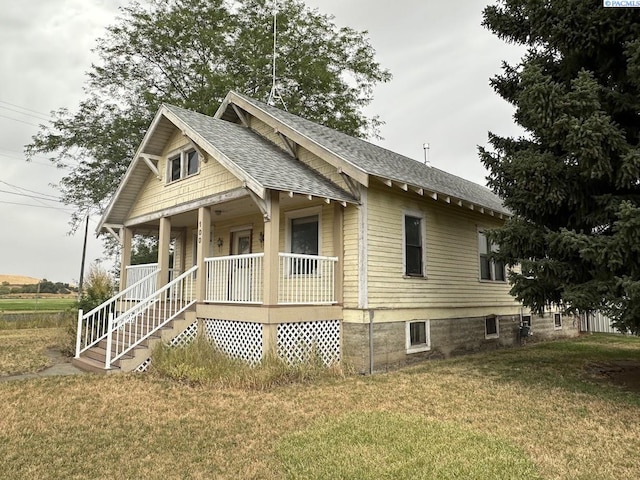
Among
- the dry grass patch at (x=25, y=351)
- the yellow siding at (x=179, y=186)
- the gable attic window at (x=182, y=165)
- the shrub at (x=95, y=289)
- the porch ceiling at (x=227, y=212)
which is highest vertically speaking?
the gable attic window at (x=182, y=165)

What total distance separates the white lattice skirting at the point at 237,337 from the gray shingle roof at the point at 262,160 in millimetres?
3040

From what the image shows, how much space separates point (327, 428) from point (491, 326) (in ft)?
32.6

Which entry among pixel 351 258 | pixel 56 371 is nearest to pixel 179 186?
pixel 56 371

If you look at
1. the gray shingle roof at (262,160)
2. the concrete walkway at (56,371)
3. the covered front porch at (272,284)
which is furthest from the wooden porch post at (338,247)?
the concrete walkway at (56,371)

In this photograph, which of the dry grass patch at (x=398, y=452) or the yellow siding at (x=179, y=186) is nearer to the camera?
the dry grass patch at (x=398, y=452)

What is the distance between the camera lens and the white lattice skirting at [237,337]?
9.09 m

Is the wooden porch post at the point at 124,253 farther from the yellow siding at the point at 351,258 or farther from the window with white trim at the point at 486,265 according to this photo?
the window with white trim at the point at 486,265

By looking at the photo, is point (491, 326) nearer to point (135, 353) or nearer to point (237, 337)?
point (237, 337)

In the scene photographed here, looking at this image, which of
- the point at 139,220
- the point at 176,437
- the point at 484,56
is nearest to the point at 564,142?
the point at 176,437

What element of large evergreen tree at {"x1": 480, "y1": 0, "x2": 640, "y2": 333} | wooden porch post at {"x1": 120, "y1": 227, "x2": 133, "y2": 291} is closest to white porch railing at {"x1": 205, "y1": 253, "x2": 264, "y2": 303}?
large evergreen tree at {"x1": 480, "y1": 0, "x2": 640, "y2": 333}

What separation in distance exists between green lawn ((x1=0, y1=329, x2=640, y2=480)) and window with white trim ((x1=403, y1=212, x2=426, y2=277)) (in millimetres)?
2997

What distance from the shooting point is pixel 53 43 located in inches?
800

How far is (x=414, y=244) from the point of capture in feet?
37.2

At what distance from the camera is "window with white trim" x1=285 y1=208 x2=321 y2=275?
→ 11.0 metres
